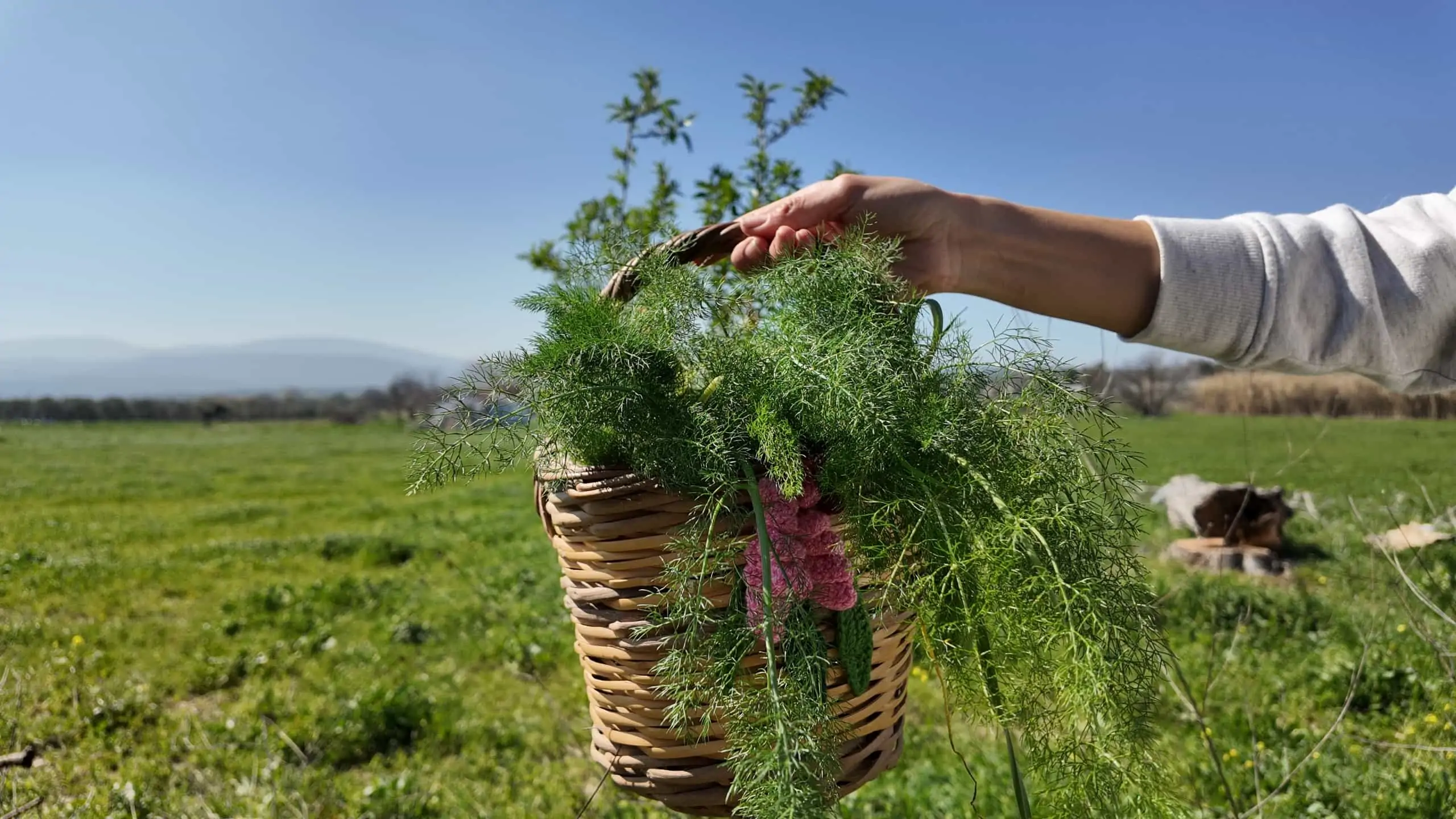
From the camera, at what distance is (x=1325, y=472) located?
220 inches

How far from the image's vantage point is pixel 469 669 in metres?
4.41

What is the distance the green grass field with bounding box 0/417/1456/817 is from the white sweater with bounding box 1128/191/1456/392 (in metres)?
0.33

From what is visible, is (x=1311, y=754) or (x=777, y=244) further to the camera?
(x=1311, y=754)

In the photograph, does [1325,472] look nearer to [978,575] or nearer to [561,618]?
[561,618]

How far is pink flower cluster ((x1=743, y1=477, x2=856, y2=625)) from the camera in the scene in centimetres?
103

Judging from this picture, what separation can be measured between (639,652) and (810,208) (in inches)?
28.8

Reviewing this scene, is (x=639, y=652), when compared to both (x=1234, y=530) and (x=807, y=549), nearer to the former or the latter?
(x=807, y=549)

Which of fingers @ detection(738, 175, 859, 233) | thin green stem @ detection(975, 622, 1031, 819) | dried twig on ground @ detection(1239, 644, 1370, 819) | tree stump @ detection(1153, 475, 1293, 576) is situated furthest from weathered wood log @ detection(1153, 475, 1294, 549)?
thin green stem @ detection(975, 622, 1031, 819)

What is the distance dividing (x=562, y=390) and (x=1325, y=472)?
6230 millimetres

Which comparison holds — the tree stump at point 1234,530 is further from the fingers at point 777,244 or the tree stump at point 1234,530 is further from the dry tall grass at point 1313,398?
the fingers at point 777,244

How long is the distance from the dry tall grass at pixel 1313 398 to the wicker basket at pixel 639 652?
10.6 ft

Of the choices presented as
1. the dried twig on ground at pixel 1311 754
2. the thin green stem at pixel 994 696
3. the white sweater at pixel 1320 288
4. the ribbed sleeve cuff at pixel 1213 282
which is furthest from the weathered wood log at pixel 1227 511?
the thin green stem at pixel 994 696

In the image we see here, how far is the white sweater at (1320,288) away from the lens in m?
1.39

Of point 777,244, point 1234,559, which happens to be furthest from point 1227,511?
point 777,244
